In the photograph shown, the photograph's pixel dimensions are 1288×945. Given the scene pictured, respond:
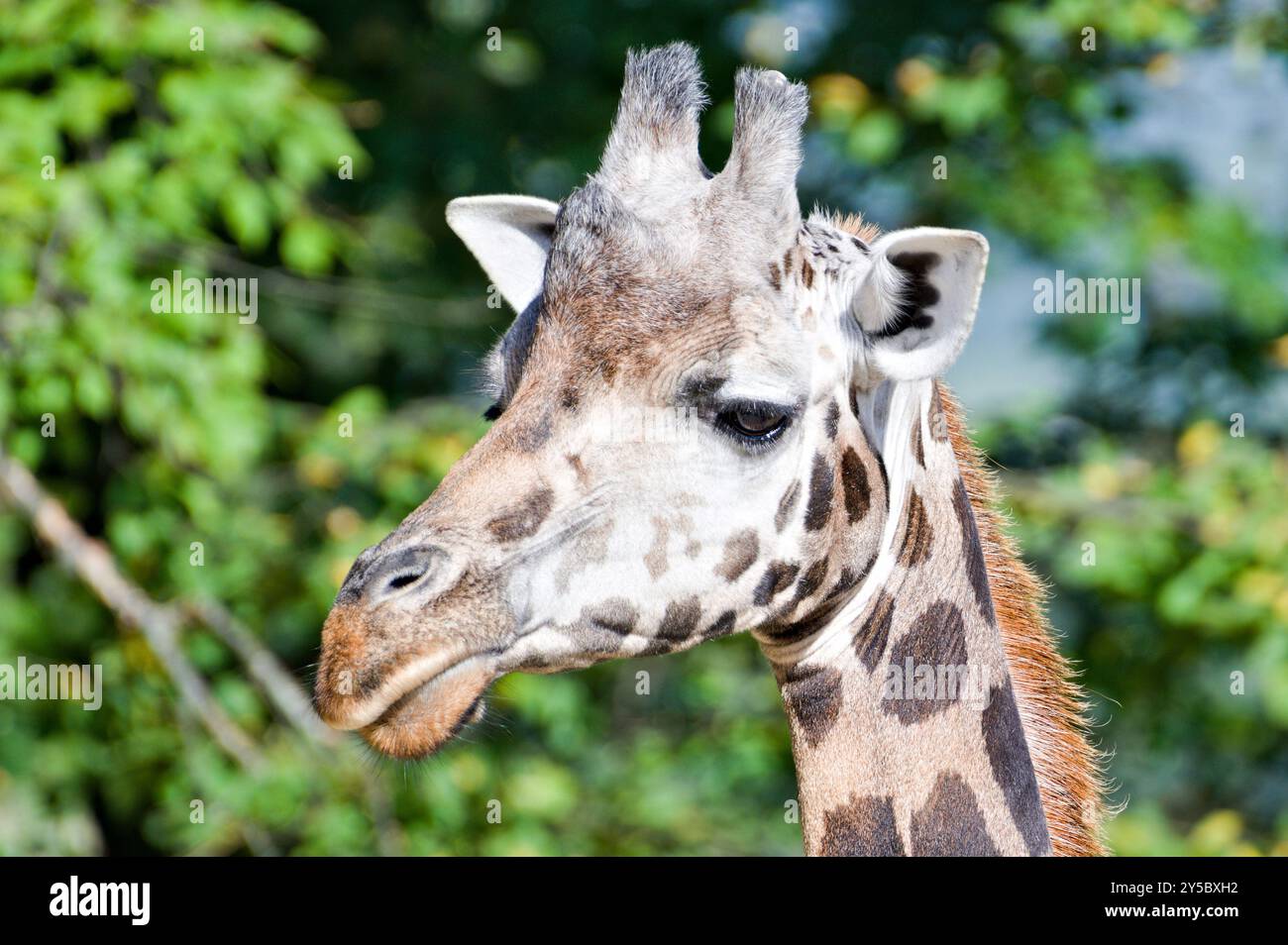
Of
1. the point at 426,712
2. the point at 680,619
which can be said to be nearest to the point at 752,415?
the point at 680,619

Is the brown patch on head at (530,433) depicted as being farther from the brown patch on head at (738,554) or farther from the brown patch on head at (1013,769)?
the brown patch on head at (1013,769)

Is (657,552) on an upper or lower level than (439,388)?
lower

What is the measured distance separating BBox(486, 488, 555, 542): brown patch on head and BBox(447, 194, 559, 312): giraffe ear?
0.72m

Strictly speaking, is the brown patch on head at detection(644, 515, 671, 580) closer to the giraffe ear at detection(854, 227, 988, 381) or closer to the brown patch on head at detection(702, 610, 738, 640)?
the brown patch on head at detection(702, 610, 738, 640)

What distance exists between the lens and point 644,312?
237cm

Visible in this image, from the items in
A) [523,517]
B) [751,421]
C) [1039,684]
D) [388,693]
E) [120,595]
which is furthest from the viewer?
[120,595]

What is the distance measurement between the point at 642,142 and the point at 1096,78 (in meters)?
4.83

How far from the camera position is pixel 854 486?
2.49m

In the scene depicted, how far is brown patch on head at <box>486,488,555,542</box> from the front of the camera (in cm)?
221

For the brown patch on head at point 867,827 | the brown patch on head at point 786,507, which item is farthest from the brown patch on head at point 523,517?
the brown patch on head at point 867,827

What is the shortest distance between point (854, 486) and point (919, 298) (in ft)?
1.13

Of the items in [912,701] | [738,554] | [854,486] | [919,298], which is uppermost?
[919,298]

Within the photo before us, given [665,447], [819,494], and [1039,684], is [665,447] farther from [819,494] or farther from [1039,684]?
[1039,684]
